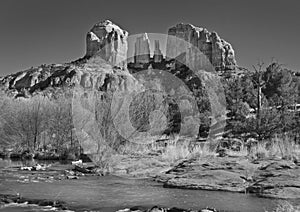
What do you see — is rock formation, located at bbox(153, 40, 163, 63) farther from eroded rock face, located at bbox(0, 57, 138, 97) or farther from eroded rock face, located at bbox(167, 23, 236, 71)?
eroded rock face, located at bbox(0, 57, 138, 97)

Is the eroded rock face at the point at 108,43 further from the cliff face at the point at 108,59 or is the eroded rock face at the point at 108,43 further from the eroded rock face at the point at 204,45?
the eroded rock face at the point at 204,45

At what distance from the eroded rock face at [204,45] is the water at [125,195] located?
10738 cm

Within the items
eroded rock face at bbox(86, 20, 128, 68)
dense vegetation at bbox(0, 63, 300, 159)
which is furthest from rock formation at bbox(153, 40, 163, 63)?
dense vegetation at bbox(0, 63, 300, 159)

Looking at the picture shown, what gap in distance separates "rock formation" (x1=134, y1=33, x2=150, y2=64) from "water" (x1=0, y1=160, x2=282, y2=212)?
397 ft

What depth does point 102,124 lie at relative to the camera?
98.4 ft

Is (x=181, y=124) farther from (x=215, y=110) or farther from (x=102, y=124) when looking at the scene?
(x=102, y=124)

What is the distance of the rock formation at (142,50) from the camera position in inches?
5507

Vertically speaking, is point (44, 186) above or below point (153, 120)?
below

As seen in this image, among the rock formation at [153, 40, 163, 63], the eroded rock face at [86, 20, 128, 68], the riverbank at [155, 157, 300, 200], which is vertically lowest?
the riverbank at [155, 157, 300, 200]

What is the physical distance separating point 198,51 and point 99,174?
398ft

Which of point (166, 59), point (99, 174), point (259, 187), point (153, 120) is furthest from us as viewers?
point (166, 59)

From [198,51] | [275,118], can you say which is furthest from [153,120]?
[198,51]

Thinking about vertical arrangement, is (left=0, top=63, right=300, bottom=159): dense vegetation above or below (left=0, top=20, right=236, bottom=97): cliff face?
below

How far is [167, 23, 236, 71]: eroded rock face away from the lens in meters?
131
